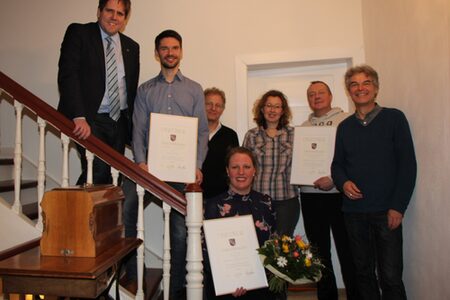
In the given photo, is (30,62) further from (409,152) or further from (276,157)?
(409,152)

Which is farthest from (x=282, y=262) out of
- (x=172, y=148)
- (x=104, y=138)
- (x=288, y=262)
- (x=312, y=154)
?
(x=104, y=138)

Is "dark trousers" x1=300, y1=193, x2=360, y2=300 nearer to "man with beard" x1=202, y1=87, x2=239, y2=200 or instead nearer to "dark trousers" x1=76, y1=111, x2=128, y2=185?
"man with beard" x1=202, y1=87, x2=239, y2=200

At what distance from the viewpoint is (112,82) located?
2.44 m

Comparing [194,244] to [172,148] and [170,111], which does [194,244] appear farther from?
[170,111]

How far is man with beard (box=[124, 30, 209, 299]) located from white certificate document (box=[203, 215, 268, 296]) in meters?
0.52

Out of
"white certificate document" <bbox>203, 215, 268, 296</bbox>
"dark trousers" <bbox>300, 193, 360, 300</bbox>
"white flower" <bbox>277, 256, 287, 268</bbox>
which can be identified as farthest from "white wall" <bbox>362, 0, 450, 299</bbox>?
"white certificate document" <bbox>203, 215, 268, 296</bbox>

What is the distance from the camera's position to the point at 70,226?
155cm

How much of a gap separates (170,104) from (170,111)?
0.16 ft

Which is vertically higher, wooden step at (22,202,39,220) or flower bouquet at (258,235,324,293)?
wooden step at (22,202,39,220)

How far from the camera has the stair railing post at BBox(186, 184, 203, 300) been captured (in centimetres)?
183

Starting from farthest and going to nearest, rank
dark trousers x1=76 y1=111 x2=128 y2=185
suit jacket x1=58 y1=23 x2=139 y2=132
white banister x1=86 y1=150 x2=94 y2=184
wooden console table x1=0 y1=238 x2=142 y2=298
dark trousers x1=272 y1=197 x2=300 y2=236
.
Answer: dark trousers x1=272 y1=197 x2=300 y2=236 < dark trousers x1=76 y1=111 x2=128 y2=185 < suit jacket x1=58 y1=23 x2=139 y2=132 < white banister x1=86 y1=150 x2=94 y2=184 < wooden console table x1=0 y1=238 x2=142 y2=298

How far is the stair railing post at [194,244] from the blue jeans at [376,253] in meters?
1.07

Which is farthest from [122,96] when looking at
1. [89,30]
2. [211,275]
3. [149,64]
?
[211,275]

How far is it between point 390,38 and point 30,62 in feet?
11.0
